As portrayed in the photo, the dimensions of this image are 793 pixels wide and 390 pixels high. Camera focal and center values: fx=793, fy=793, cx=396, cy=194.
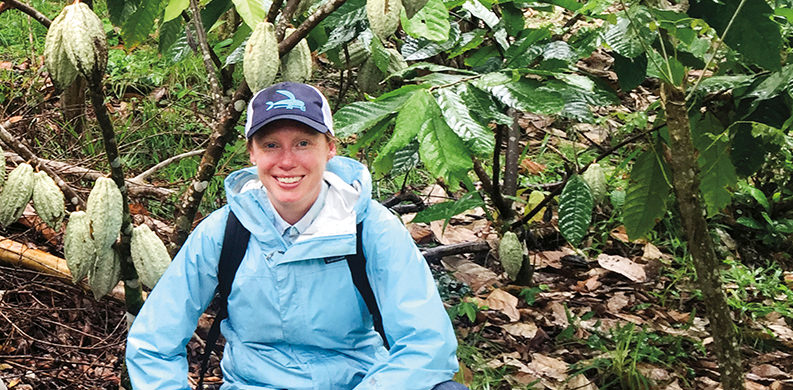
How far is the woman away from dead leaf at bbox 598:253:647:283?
2.03m

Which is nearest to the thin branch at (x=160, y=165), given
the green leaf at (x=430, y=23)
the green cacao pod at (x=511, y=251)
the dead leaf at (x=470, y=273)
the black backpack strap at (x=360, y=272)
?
the black backpack strap at (x=360, y=272)

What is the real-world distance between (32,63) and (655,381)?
11.9ft

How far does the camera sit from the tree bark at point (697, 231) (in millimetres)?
2027

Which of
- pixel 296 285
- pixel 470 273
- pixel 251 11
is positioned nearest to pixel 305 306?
pixel 296 285

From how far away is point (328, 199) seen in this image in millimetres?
1866

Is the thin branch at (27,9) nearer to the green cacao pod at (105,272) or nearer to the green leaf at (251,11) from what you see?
the green leaf at (251,11)

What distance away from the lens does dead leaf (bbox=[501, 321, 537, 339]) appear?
3084 millimetres

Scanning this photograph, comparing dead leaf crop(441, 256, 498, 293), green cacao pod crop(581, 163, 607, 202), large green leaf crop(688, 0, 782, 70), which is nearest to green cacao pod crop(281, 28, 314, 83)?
large green leaf crop(688, 0, 782, 70)

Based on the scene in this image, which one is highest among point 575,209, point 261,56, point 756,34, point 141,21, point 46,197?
point 141,21

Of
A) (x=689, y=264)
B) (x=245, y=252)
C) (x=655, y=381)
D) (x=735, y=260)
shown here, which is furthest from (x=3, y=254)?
(x=735, y=260)

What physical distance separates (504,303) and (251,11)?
1836 millimetres

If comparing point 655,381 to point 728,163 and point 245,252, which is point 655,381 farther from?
point 245,252

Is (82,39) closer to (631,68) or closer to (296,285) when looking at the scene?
(296,285)

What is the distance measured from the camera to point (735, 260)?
3.82 metres
